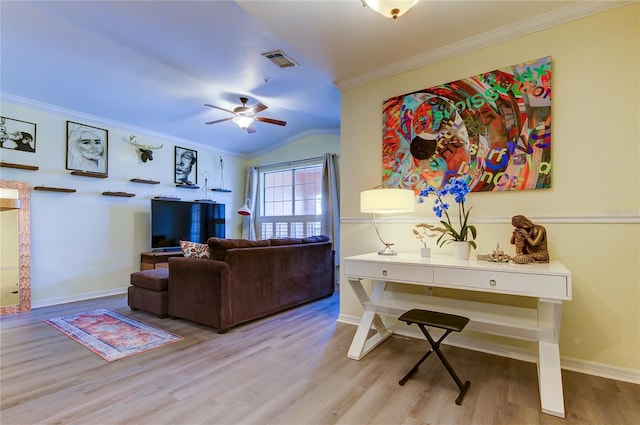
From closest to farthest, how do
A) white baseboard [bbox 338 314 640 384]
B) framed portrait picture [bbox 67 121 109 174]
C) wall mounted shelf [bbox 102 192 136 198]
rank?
white baseboard [bbox 338 314 640 384], framed portrait picture [bbox 67 121 109 174], wall mounted shelf [bbox 102 192 136 198]

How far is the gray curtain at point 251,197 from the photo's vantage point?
22.3ft

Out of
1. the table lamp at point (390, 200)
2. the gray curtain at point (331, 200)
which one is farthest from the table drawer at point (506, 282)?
the gray curtain at point (331, 200)

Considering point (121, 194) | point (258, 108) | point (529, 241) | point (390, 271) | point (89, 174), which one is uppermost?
point (258, 108)

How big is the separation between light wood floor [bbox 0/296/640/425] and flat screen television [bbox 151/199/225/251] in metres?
2.35

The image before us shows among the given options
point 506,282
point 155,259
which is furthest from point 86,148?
point 506,282

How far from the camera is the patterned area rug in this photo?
2646mm

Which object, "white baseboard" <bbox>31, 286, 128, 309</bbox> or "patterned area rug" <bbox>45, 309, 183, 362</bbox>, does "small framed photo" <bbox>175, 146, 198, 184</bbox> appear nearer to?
"white baseboard" <bbox>31, 286, 128, 309</bbox>

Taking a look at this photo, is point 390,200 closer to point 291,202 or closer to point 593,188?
point 593,188

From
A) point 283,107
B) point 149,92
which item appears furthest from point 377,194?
point 149,92

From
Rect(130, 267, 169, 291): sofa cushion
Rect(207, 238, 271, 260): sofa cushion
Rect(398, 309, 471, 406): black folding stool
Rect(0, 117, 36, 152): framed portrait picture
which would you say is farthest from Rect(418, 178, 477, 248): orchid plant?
Rect(0, 117, 36, 152): framed portrait picture

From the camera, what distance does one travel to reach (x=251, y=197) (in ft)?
22.3

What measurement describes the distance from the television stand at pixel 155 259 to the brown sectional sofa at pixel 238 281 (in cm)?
156

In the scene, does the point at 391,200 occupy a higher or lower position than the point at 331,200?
lower

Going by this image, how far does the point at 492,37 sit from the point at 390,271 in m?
2.14
